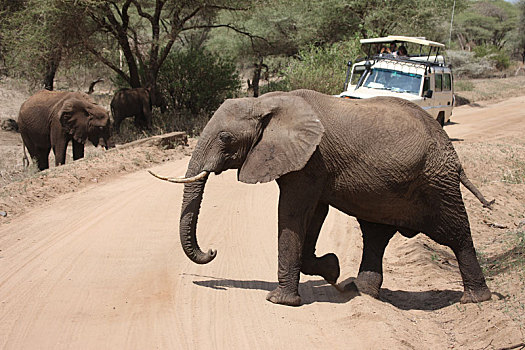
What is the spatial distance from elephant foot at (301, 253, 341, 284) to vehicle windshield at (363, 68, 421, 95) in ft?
26.8

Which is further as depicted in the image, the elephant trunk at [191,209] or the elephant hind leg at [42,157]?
the elephant hind leg at [42,157]

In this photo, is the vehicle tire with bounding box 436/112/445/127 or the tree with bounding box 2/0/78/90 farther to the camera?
the tree with bounding box 2/0/78/90

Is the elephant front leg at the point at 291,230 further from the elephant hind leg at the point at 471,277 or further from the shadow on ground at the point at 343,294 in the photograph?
the elephant hind leg at the point at 471,277

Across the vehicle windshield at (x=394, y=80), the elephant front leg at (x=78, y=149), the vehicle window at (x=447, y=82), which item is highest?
the vehicle windshield at (x=394, y=80)

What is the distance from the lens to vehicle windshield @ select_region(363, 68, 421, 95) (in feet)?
43.9

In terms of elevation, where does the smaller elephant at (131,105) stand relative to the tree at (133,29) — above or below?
below

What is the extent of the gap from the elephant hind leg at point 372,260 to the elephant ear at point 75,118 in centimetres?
892

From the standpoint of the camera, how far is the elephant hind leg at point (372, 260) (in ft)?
19.8

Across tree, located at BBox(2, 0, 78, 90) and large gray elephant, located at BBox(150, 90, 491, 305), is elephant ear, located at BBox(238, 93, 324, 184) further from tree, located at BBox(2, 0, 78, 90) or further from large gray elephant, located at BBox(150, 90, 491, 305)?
tree, located at BBox(2, 0, 78, 90)

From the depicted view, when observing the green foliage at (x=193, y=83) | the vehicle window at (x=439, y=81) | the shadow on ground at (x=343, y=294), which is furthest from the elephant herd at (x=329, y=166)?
the green foliage at (x=193, y=83)

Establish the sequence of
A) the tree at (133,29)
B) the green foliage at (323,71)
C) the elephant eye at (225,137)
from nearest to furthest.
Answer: the elephant eye at (225,137), the tree at (133,29), the green foliage at (323,71)

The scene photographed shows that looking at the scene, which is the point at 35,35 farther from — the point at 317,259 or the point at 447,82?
the point at 317,259

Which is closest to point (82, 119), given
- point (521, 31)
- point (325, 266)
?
point (325, 266)

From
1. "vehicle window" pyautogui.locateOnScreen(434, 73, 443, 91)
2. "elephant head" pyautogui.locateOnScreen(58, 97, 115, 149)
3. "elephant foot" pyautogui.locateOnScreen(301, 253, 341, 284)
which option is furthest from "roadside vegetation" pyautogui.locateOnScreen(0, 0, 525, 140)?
"elephant foot" pyautogui.locateOnScreen(301, 253, 341, 284)
